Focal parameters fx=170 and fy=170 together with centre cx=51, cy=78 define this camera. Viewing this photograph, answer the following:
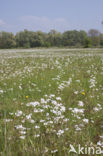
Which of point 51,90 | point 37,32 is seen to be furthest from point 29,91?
point 37,32

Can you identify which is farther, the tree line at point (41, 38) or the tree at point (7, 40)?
the tree at point (7, 40)

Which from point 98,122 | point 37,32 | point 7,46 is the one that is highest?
point 37,32

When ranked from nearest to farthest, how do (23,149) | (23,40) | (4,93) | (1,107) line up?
(23,149) → (1,107) → (4,93) → (23,40)

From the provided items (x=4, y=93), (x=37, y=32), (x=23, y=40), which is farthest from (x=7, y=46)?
(x=4, y=93)

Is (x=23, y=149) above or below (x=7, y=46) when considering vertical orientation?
below

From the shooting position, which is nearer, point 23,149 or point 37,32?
point 23,149

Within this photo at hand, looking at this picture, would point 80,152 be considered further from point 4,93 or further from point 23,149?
point 4,93

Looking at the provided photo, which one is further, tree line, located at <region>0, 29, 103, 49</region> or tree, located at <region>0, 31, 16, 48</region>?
tree, located at <region>0, 31, 16, 48</region>

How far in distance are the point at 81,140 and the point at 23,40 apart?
87222 mm

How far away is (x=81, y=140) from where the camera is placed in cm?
265

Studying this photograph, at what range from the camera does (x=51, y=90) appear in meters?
5.41

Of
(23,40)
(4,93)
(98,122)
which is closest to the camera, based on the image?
(98,122)

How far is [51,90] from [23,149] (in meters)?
3.13

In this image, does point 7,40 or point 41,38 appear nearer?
point 41,38
